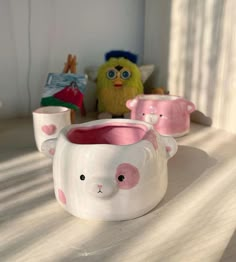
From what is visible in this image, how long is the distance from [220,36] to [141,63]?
1.35 ft

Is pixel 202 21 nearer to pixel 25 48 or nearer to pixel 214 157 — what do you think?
pixel 214 157

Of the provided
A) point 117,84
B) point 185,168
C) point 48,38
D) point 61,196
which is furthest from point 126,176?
point 48,38

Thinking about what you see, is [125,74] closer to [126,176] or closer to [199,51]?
[199,51]

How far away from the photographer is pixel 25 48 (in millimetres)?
1082

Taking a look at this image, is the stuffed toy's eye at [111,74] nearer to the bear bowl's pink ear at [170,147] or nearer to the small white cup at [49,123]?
the small white cup at [49,123]

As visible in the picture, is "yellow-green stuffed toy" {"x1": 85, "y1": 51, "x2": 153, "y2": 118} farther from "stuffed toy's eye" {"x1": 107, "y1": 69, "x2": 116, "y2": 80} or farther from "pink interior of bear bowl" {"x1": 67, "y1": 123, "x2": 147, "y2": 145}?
"pink interior of bear bowl" {"x1": 67, "y1": 123, "x2": 147, "y2": 145}

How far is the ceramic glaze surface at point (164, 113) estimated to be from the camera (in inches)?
36.3

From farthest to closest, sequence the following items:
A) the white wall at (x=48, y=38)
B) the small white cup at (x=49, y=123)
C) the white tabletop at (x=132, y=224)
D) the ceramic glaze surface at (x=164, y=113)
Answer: the white wall at (x=48, y=38), the ceramic glaze surface at (x=164, y=113), the small white cup at (x=49, y=123), the white tabletop at (x=132, y=224)

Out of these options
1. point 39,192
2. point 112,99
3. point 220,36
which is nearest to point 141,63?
point 112,99

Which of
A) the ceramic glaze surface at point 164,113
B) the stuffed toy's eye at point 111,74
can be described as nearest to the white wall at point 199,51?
the ceramic glaze surface at point 164,113

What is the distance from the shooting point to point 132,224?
0.52 metres

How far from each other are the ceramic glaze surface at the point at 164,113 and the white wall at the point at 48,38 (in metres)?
0.35

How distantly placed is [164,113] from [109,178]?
46 cm

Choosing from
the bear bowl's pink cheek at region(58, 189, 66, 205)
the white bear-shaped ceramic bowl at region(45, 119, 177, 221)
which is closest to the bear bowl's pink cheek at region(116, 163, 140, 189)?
the white bear-shaped ceramic bowl at region(45, 119, 177, 221)
